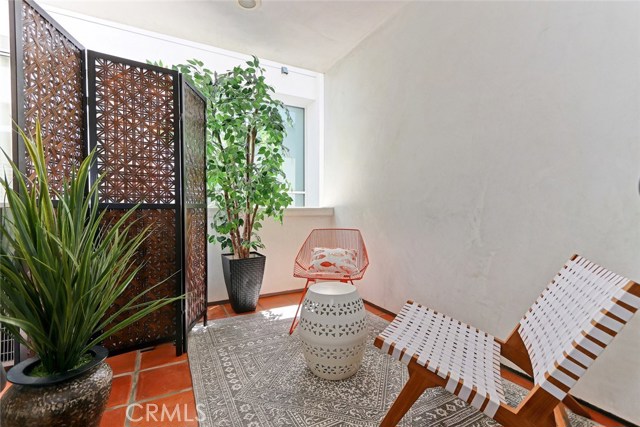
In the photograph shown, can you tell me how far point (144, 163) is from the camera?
1.95 m

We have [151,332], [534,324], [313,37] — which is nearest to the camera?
[534,324]

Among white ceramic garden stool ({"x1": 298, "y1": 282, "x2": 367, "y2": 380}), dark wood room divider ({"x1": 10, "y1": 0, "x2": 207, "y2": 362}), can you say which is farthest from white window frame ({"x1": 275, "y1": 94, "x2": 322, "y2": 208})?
white ceramic garden stool ({"x1": 298, "y1": 282, "x2": 367, "y2": 380})

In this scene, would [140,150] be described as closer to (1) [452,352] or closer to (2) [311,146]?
(1) [452,352]

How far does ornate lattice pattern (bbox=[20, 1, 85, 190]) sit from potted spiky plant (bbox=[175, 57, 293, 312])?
0.96 metres

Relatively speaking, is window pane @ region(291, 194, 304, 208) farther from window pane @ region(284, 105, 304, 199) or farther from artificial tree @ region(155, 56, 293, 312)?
artificial tree @ region(155, 56, 293, 312)

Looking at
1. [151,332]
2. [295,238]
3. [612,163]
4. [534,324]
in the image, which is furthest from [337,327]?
[295,238]

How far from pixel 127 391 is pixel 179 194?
118 cm

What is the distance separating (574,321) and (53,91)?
2.64m

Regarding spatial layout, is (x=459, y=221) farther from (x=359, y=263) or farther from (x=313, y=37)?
(x=313, y=37)

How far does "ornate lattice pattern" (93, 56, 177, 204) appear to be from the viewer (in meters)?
1.84

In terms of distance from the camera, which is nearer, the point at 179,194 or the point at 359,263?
the point at 179,194

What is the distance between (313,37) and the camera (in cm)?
290

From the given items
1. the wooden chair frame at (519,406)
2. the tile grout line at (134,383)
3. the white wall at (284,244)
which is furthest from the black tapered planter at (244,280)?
the wooden chair frame at (519,406)

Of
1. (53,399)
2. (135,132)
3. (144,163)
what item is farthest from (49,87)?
(53,399)
